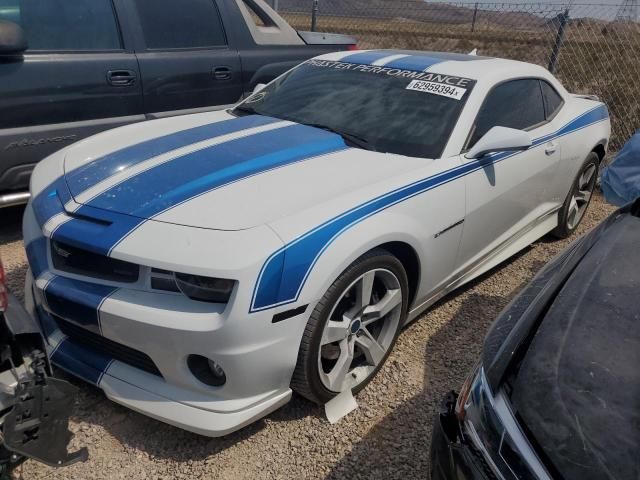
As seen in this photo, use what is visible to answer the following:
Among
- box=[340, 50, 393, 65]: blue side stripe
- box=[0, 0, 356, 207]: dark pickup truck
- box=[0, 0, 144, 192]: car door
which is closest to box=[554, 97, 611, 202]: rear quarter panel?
box=[340, 50, 393, 65]: blue side stripe

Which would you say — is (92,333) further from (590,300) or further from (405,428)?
(590,300)

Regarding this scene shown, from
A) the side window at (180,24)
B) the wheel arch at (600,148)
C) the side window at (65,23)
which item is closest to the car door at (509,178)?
the wheel arch at (600,148)

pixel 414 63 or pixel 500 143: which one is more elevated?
pixel 414 63

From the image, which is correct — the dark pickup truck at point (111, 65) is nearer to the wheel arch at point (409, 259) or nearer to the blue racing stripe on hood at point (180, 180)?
the blue racing stripe on hood at point (180, 180)

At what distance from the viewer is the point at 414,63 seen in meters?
3.39

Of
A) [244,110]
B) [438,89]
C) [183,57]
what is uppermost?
[438,89]

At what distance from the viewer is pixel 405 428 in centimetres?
246

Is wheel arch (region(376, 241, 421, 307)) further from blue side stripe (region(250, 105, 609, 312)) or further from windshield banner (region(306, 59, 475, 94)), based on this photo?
windshield banner (region(306, 59, 475, 94))

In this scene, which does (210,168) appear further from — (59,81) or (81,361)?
(59,81)

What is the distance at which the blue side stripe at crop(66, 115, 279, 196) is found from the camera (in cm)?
250

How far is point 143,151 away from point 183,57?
1834 mm

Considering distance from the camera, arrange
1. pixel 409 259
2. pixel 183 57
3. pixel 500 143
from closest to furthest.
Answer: pixel 409 259 → pixel 500 143 → pixel 183 57

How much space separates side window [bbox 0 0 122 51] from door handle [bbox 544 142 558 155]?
304 cm

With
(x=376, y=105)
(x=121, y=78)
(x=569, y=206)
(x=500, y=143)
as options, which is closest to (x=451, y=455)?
(x=500, y=143)
